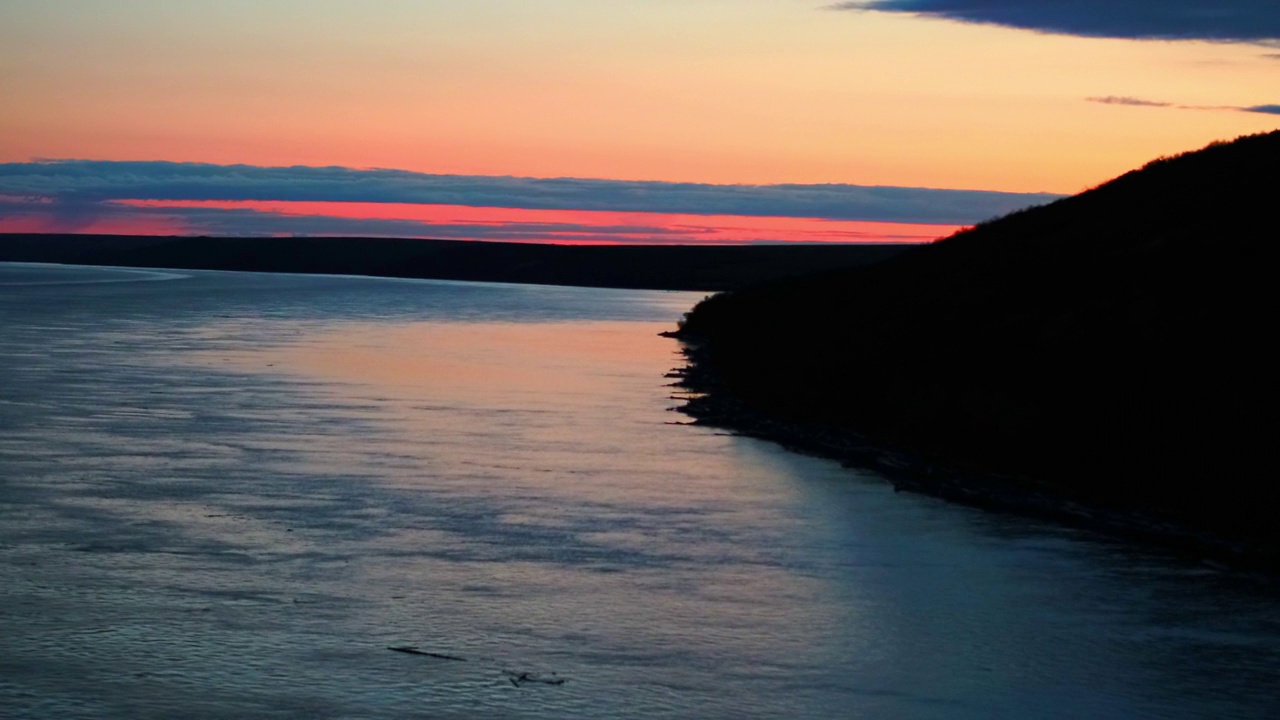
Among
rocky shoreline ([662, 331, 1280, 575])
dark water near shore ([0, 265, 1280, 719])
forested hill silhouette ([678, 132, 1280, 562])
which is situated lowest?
dark water near shore ([0, 265, 1280, 719])

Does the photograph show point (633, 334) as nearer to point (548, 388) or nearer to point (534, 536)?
point (548, 388)

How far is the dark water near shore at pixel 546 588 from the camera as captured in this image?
10445mm

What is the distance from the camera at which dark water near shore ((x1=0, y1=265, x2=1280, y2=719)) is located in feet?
34.3

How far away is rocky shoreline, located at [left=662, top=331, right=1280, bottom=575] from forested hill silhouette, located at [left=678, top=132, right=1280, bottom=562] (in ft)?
0.50

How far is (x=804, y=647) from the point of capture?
11.8m

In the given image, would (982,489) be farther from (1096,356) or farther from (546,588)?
(546,588)

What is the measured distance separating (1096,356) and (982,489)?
210 inches

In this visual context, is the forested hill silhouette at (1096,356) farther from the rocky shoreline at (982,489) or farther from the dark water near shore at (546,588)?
the dark water near shore at (546,588)

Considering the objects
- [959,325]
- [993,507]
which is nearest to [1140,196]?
[959,325]

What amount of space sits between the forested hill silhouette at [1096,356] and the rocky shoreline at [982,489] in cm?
15

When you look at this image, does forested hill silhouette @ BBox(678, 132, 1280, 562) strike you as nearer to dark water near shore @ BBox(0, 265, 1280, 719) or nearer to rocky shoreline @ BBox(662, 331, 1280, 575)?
rocky shoreline @ BBox(662, 331, 1280, 575)

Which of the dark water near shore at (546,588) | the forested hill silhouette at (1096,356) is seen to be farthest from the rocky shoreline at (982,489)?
the dark water near shore at (546,588)

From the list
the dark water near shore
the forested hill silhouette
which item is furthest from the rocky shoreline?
the dark water near shore

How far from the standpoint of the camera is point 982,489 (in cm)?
1980
